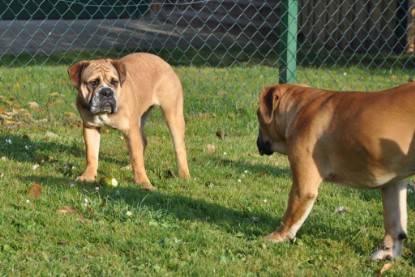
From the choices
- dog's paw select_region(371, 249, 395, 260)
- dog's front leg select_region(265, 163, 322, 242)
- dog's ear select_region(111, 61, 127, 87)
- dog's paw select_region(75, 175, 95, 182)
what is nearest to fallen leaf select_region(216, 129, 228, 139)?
dog's ear select_region(111, 61, 127, 87)

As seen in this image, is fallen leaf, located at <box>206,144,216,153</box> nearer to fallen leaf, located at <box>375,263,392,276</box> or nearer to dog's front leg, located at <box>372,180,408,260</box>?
dog's front leg, located at <box>372,180,408,260</box>

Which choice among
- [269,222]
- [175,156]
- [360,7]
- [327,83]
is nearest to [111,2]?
[360,7]

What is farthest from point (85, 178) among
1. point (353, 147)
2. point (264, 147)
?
point (353, 147)

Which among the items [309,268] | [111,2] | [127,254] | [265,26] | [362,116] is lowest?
[111,2]

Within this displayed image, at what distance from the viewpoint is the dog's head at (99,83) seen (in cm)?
667

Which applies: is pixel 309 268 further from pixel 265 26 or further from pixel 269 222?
pixel 265 26

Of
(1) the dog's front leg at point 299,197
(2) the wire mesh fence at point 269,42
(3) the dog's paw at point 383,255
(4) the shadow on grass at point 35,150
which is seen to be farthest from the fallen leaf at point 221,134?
(3) the dog's paw at point 383,255

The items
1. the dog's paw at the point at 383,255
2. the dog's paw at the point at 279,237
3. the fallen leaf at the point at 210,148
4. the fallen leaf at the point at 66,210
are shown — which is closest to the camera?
the dog's paw at the point at 383,255

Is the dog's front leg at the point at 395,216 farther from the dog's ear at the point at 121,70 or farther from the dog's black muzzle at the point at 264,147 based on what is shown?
the dog's ear at the point at 121,70

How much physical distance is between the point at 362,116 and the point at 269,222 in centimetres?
119

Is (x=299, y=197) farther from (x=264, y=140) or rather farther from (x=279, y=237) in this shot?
(x=264, y=140)

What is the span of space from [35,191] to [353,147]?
2.45 meters

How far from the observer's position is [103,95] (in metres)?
6.66

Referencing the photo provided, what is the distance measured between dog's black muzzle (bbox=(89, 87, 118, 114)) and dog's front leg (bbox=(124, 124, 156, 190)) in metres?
0.30
